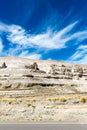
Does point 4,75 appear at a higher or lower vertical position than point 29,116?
higher

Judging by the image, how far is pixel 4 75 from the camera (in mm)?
95438

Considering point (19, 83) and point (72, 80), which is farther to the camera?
point (72, 80)

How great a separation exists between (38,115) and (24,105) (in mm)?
4459

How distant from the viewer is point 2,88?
277 ft

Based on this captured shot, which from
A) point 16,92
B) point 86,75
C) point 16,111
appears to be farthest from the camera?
point 86,75

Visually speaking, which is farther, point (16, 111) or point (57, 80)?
point (57, 80)

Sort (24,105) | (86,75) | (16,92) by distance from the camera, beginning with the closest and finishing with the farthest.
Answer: (24,105) < (16,92) < (86,75)

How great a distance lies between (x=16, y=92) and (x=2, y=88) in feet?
31.6

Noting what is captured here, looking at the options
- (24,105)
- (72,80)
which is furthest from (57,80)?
(24,105)

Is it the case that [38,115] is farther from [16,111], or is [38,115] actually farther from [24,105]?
[24,105]

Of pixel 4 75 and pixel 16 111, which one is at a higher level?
pixel 4 75
